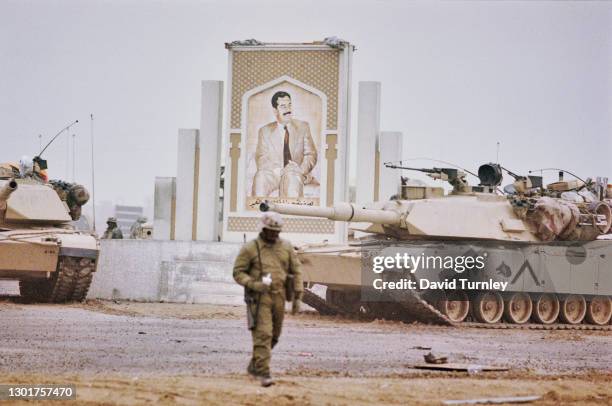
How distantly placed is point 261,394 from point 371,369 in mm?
2661

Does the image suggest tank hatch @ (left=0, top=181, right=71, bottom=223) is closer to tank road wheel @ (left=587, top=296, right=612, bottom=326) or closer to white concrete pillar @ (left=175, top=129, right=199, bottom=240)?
white concrete pillar @ (left=175, top=129, right=199, bottom=240)

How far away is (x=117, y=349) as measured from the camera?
12.8 meters

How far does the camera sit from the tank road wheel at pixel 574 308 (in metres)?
21.0

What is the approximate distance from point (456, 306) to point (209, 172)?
9.49 m

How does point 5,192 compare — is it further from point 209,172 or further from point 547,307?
point 547,307

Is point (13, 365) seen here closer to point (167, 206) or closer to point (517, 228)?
point (517, 228)

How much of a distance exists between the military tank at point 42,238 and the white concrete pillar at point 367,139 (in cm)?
663

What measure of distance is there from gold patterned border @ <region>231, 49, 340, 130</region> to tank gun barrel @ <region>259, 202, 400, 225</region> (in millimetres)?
6956

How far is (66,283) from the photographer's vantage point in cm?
2109

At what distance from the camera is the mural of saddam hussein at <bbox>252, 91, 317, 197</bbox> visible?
2708cm

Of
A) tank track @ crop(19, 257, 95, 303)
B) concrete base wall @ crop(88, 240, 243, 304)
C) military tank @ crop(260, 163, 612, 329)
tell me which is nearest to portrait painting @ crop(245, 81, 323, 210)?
concrete base wall @ crop(88, 240, 243, 304)

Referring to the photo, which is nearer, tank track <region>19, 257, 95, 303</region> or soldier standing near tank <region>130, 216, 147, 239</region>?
tank track <region>19, 257, 95, 303</region>

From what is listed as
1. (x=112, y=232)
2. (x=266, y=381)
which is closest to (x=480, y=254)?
(x=266, y=381)

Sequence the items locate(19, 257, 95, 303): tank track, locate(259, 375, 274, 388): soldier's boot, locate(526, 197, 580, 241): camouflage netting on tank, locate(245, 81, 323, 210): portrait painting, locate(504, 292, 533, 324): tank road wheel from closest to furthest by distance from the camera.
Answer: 1. locate(259, 375, 274, 388): soldier's boot
2. locate(504, 292, 533, 324): tank road wheel
3. locate(526, 197, 580, 241): camouflage netting on tank
4. locate(19, 257, 95, 303): tank track
5. locate(245, 81, 323, 210): portrait painting
